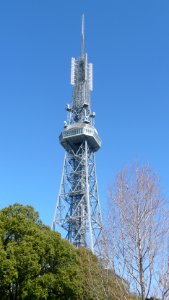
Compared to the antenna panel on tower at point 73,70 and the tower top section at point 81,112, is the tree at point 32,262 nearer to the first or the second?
the tower top section at point 81,112

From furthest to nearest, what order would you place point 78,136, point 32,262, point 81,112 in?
point 81,112 → point 78,136 → point 32,262

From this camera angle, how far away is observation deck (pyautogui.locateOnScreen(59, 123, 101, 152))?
62125 mm


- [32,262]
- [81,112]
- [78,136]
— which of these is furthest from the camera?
[81,112]

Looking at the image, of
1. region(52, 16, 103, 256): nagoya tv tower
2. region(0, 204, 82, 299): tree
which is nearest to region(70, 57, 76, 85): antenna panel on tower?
region(52, 16, 103, 256): nagoya tv tower

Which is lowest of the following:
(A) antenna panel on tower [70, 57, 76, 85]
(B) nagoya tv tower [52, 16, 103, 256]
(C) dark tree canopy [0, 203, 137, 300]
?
(C) dark tree canopy [0, 203, 137, 300]

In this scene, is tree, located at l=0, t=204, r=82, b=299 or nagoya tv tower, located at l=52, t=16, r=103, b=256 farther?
nagoya tv tower, located at l=52, t=16, r=103, b=256

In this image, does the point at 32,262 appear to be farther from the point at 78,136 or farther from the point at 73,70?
the point at 73,70

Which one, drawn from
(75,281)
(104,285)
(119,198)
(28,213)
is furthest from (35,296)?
(119,198)

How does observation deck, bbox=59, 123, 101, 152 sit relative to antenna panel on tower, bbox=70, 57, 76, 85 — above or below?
below

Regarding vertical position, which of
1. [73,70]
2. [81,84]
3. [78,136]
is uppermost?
[73,70]

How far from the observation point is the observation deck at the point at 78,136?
204 feet

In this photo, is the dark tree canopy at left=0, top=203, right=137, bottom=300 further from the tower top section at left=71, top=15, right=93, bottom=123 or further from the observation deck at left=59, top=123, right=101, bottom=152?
the tower top section at left=71, top=15, right=93, bottom=123

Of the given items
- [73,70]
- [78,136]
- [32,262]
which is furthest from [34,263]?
[73,70]

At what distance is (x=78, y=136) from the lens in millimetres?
62250
